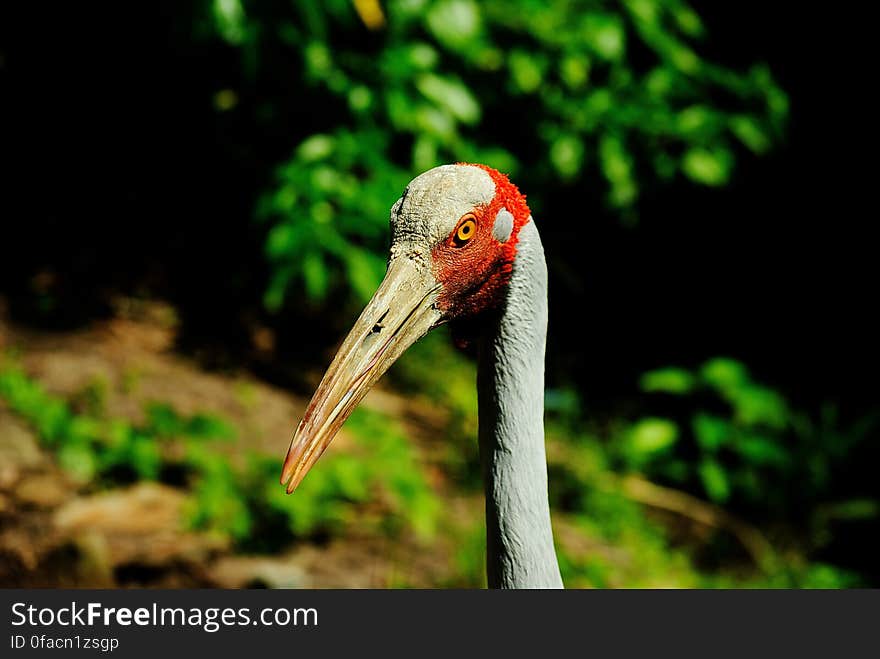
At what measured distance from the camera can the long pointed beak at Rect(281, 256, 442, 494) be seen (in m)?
1.91

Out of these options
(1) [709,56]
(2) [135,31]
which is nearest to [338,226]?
(2) [135,31]

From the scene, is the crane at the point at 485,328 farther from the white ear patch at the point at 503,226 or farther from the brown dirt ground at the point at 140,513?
the brown dirt ground at the point at 140,513

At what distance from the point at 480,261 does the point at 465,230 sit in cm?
8

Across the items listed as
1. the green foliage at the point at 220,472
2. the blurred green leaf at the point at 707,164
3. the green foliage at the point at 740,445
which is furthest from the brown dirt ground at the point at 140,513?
the blurred green leaf at the point at 707,164

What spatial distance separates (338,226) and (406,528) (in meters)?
1.57

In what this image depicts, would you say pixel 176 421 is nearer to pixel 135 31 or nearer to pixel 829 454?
pixel 135 31

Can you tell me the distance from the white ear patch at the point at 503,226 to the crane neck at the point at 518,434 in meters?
0.05

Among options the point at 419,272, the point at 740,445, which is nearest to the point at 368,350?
the point at 419,272

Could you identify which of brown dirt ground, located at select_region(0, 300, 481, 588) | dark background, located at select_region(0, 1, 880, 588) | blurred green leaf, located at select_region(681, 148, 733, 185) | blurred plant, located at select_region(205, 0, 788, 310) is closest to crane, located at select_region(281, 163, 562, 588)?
brown dirt ground, located at select_region(0, 300, 481, 588)

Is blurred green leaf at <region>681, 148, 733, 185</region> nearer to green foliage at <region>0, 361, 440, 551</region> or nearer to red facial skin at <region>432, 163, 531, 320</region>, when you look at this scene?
green foliage at <region>0, 361, 440, 551</region>

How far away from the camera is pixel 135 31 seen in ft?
18.5

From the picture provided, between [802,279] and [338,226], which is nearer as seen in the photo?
[338,226]

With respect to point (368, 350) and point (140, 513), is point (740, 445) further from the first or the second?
point (368, 350)

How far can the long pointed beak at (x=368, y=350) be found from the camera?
1.91 m
